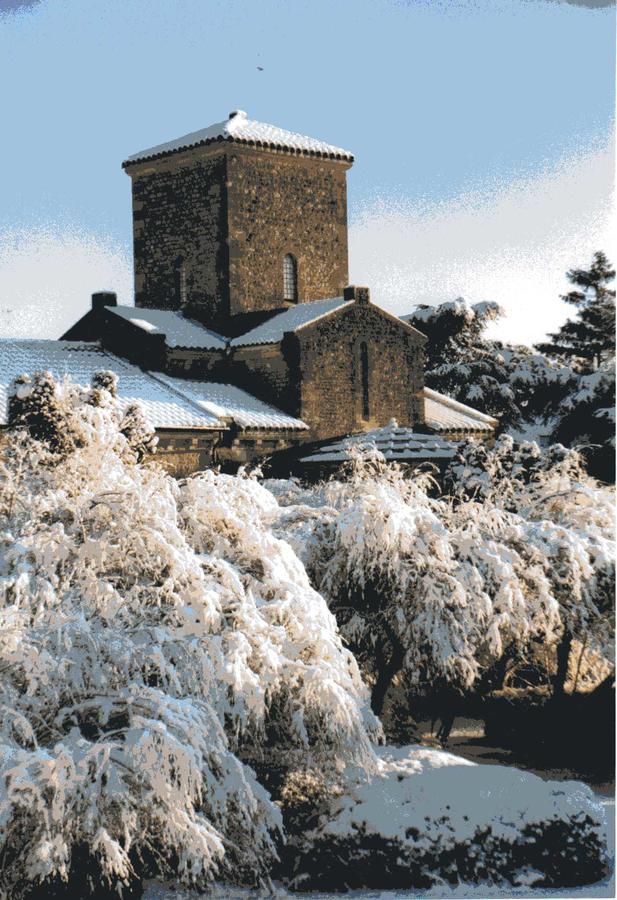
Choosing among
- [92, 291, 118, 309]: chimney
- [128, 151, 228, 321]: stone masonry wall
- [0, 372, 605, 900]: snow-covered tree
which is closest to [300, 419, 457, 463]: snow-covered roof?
[128, 151, 228, 321]: stone masonry wall

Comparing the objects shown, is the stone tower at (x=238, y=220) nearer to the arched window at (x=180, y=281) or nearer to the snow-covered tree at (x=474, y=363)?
the arched window at (x=180, y=281)

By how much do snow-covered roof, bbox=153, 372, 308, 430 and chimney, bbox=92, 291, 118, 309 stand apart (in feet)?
7.71

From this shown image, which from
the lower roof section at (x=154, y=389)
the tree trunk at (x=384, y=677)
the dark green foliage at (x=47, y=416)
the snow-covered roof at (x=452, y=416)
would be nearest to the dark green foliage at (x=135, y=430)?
the dark green foliage at (x=47, y=416)

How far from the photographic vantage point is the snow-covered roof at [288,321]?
21.1 meters

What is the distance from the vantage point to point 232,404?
20422mm

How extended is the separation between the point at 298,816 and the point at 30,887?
81.7 inches

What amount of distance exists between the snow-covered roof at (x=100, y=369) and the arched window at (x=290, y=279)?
3791 mm

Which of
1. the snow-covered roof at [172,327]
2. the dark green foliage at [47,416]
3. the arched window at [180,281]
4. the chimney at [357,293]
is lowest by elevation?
the dark green foliage at [47,416]

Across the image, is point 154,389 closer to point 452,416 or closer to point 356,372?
point 356,372

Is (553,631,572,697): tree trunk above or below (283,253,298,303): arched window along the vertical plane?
below

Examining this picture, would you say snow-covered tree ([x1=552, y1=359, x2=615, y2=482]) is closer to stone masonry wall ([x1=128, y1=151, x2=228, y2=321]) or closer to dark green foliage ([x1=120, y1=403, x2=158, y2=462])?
dark green foliage ([x1=120, y1=403, x2=158, y2=462])

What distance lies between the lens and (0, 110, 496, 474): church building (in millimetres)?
20891

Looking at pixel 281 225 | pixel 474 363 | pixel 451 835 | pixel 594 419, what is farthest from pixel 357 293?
pixel 451 835

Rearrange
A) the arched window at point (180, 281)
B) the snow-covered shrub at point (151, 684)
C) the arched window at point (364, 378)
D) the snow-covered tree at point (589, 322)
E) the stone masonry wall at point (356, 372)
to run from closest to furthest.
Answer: the snow-covered shrub at point (151, 684), the snow-covered tree at point (589, 322), the stone masonry wall at point (356, 372), the arched window at point (364, 378), the arched window at point (180, 281)
